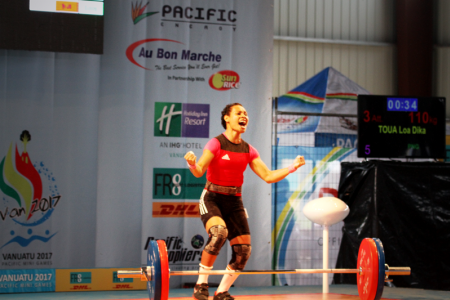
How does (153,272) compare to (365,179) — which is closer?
(153,272)

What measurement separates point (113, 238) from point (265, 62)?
8.32 feet

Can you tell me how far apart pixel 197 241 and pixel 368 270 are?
2079 millimetres

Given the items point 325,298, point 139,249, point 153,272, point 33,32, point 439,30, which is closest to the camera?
point 153,272

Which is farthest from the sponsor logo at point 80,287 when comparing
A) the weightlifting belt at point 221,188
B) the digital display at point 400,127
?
the digital display at point 400,127

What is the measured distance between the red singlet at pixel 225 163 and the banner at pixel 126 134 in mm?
1440

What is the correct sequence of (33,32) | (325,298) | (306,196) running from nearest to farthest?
(325,298), (33,32), (306,196)

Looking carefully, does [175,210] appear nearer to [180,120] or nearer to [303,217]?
[180,120]

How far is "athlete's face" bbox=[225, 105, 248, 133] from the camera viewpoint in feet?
12.1

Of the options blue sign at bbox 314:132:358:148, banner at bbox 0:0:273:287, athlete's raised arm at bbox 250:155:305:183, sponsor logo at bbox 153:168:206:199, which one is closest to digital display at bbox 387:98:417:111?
banner at bbox 0:0:273:287

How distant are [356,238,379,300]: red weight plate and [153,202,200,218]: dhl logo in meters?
1.99

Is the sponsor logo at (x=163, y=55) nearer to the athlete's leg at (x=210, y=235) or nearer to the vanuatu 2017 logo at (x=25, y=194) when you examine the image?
the vanuatu 2017 logo at (x=25, y=194)

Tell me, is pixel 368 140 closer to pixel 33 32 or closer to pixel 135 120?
pixel 135 120

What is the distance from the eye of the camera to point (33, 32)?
15.3 feet

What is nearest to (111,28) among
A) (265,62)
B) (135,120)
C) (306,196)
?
(135,120)
